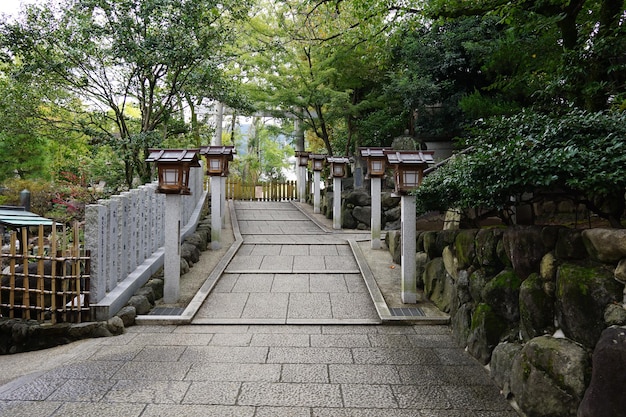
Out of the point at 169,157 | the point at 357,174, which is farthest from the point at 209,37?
the point at 357,174

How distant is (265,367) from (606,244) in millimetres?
3133

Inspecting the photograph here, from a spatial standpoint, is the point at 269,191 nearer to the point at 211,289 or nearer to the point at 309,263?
the point at 309,263

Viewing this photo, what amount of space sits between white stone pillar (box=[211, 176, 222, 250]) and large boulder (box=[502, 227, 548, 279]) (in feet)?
23.5

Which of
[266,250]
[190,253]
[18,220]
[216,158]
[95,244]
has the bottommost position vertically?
[266,250]

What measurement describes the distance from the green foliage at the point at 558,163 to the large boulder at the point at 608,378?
0.94 meters

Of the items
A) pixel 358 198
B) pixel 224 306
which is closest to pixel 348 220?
pixel 358 198

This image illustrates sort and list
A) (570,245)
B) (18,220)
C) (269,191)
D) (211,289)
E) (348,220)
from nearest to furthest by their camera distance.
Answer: (570,245), (211,289), (18,220), (348,220), (269,191)

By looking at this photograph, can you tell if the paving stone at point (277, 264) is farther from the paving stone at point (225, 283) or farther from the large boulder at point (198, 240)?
the large boulder at point (198, 240)

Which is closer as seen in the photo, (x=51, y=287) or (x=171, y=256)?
(x=51, y=287)

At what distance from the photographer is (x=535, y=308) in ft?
10.8

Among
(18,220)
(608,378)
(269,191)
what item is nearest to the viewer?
(608,378)

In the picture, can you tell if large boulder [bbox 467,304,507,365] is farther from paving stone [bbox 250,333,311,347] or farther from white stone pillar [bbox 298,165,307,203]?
white stone pillar [bbox 298,165,307,203]

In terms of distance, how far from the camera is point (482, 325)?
4.14 meters

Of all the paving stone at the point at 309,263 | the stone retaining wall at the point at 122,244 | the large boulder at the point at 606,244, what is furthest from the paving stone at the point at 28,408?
the paving stone at the point at 309,263
